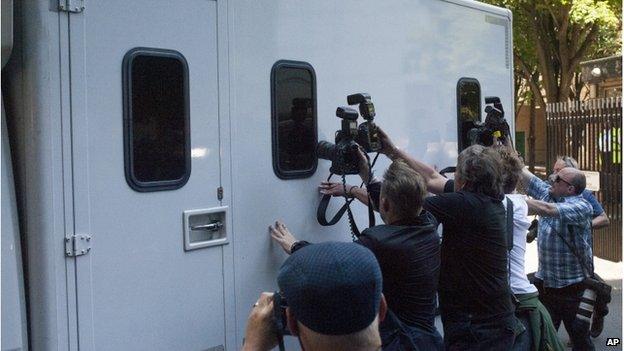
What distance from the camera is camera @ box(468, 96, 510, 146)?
17.0 feet

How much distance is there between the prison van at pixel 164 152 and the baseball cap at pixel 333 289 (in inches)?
60.1

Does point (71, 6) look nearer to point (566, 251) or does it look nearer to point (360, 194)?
point (360, 194)

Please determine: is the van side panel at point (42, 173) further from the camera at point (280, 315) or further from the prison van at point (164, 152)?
the camera at point (280, 315)

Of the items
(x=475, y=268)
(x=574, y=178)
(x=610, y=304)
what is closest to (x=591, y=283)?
(x=574, y=178)

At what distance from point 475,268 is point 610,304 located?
504cm

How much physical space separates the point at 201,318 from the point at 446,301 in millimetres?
1283

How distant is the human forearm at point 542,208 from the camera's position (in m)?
5.03

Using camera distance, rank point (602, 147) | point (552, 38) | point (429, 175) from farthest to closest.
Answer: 1. point (552, 38)
2. point (602, 147)
3. point (429, 175)

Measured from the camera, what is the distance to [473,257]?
3.78m

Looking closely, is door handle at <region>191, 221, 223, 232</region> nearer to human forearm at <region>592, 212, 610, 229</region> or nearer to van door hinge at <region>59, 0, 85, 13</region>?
van door hinge at <region>59, 0, 85, 13</region>

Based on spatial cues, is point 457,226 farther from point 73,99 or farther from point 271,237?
point 73,99

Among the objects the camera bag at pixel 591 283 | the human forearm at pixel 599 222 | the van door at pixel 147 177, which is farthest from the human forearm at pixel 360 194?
the human forearm at pixel 599 222

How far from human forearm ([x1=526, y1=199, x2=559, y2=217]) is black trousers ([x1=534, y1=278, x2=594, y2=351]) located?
33.2 inches

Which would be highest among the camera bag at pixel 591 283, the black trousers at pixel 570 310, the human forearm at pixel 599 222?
the human forearm at pixel 599 222
